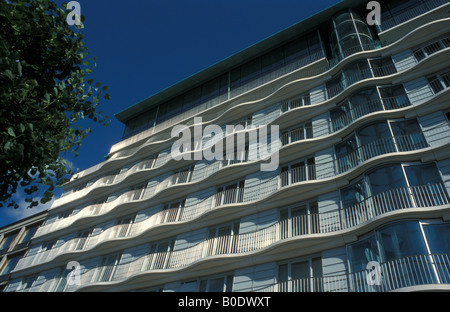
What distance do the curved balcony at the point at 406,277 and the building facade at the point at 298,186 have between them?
0.14 ft

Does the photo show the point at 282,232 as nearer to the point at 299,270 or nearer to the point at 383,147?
the point at 299,270

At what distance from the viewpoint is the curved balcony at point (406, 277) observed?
11109 millimetres

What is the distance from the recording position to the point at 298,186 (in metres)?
16.7

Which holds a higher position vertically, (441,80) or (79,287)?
(441,80)

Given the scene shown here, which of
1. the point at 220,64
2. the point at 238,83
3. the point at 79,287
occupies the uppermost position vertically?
the point at 220,64

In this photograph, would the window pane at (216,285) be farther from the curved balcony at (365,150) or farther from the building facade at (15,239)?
the building facade at (15,239)

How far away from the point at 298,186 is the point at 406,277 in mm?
6359

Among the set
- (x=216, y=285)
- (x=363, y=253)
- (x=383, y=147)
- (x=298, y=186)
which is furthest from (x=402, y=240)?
(x=216, y=285)

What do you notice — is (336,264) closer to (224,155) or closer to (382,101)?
(382,101)

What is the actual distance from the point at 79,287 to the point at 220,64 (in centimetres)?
2017

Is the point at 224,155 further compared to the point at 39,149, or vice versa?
the point at 224,155
